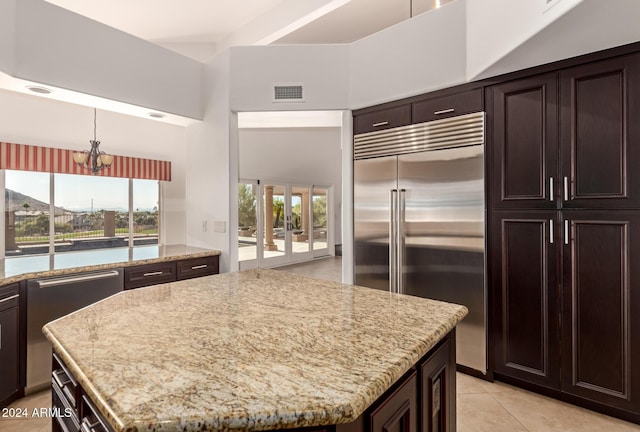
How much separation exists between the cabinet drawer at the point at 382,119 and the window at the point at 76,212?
3.61 m

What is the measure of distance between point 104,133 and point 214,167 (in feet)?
6.80

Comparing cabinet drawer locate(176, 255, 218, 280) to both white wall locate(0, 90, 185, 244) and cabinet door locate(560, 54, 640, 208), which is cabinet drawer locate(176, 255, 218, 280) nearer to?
white wall locate(0, 90, 185, 244)

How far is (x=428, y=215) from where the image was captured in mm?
2898

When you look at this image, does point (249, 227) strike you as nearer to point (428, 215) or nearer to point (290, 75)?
point (290, 75)

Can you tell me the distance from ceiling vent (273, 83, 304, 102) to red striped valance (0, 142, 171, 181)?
8.76 ft

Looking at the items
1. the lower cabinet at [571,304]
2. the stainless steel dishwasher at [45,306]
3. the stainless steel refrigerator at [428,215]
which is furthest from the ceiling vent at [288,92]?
the stainless steel dishwasher at [45,306]

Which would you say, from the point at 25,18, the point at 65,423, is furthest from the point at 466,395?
the point at 25,18

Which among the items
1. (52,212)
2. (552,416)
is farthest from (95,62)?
(552,416)

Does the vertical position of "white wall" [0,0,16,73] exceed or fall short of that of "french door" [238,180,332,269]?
it exceeds it

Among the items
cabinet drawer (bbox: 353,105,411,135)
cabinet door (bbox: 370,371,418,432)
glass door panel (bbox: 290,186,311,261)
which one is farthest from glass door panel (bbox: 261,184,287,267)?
cabinet door (bbox: 370,371,418,432)

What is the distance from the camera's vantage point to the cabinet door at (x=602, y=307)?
81.5 inches

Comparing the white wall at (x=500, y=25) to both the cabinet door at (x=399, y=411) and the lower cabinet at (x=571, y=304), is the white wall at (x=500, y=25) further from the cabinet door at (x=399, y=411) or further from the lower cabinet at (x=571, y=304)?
the cabinet door at (x=399, y=411)

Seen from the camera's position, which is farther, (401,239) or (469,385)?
(401,239)

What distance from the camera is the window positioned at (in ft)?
13.3
